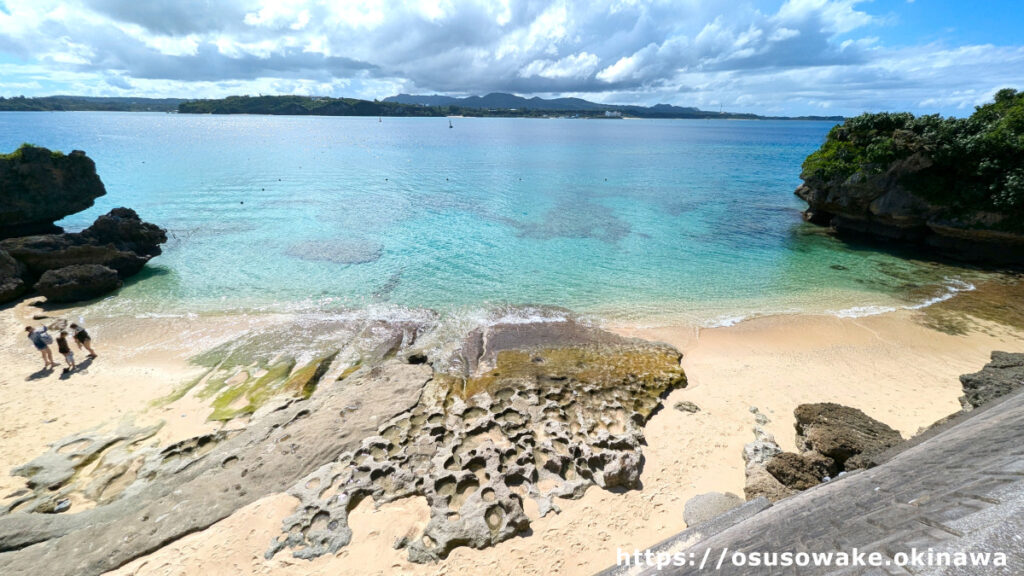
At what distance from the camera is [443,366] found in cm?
1438

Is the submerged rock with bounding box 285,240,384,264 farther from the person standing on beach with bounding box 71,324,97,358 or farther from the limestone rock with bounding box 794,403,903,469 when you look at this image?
the limestone rock with bounding box 794,403,903,469

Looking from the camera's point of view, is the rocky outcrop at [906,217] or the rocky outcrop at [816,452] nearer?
the rocky outcrop at [816,452]

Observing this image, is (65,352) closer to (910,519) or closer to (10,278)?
(10,278)

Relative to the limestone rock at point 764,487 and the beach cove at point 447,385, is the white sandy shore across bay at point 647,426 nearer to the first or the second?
the beach cove at point 447,385

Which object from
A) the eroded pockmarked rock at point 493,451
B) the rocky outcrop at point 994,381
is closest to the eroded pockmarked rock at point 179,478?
the eroded pockmarked rock at point 493,451

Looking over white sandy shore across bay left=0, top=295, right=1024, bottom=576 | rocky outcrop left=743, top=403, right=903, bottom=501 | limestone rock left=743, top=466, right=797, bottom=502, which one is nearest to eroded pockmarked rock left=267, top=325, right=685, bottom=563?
white sandy shore across bay left=0, top=295, right=1024, bottom=576

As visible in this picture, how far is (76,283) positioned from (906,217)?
46167 millimetres

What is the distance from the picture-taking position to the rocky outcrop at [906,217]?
24.8m

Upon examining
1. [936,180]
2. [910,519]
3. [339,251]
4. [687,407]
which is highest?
[936,180]

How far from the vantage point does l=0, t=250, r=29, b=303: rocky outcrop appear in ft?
62.1

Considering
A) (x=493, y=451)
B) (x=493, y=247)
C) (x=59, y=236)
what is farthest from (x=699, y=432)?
(x=59, y=236)

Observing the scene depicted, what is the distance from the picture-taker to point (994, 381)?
10.9 metres

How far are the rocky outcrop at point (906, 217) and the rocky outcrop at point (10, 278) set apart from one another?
1856 inches

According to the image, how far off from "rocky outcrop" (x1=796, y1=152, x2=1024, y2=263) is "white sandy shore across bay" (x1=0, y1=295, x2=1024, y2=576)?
11.6 m
